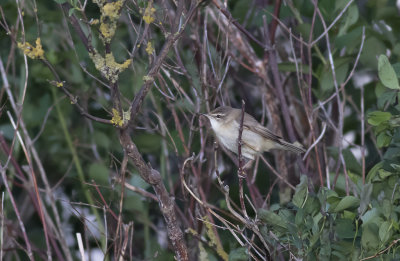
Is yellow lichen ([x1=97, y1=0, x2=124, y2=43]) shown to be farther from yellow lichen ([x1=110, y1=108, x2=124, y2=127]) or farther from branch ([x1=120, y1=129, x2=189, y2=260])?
branch ([x1=120, y1=129, x2=189, y2=260])

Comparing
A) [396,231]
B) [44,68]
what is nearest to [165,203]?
[396,231]

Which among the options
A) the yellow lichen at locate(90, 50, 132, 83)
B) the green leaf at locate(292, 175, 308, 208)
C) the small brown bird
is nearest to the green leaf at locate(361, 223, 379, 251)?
the green leaf at locate(292, 175, 308, 208)

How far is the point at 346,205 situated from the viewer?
2332 mm

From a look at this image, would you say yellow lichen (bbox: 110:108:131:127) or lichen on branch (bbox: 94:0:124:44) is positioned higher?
lichen on branch (bbox: 94:0:124:44)

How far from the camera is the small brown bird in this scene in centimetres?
366

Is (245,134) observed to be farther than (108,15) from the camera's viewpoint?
Yes

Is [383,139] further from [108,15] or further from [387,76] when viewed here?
[108,15]

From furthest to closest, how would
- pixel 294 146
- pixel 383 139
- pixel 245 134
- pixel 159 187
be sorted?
1. pixel 245 134
2. pixel 294 146
3. pixel 383 139
4. pixel 159 187

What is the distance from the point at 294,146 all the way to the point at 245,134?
1.44ft

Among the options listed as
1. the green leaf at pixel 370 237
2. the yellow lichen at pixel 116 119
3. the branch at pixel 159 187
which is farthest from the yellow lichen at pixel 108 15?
the green leaf at pixel 370 237

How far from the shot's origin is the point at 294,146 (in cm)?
370

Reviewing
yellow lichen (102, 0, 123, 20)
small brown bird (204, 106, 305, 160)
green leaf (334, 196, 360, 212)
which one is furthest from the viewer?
small brown bird (204, 106, 305, 160)

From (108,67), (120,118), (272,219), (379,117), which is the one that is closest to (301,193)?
(272,219)

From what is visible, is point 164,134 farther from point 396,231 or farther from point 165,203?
point 396,231
